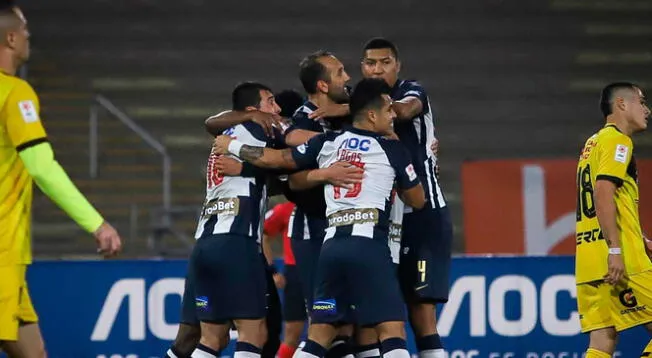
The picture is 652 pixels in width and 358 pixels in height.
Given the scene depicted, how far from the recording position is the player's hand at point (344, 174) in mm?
6844

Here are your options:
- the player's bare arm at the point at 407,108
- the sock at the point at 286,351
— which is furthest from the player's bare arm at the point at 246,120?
the sock at the point at 286,351

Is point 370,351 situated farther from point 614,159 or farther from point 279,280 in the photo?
point 279,280

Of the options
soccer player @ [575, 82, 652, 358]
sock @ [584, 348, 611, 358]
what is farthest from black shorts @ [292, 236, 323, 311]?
sock @ [584, 348, 611, 358]

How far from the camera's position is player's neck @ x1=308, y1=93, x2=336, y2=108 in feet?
24.8

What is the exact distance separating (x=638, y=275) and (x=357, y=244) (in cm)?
184

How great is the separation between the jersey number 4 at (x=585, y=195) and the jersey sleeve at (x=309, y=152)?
1738mm

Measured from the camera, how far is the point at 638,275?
756 cm

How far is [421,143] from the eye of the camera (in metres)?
7.62

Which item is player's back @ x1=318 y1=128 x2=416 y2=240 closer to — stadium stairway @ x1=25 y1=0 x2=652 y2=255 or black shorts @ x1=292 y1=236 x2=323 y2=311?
black shorts @ x1=292 y1=236 x2=323 y2=311

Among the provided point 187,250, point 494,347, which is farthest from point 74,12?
point 494,347

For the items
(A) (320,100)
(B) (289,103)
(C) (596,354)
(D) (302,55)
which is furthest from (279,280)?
(D) (302,55)

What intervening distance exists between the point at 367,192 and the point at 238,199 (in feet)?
2.95

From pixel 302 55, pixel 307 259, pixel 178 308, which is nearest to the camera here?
pixel 307 259

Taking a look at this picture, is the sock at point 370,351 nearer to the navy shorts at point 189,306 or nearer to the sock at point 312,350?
the sock at point 312,350
